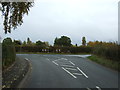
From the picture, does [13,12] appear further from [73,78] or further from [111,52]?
[111,52]

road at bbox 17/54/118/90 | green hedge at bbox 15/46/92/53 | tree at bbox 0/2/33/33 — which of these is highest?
tree at bbox 0/2/33/33

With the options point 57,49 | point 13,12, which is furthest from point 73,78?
point 57,49

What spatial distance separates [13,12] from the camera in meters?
11.7

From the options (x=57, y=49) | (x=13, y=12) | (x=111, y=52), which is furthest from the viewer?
(x=57, y=49)

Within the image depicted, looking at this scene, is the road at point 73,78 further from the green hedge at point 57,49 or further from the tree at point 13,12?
the green hedge at point 57,49

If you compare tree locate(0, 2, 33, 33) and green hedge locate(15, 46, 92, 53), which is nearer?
tree locate(0, 2, 33, 33)

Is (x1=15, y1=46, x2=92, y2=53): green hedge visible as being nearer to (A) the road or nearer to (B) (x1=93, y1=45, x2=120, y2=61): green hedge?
(B) (x1=93, y1=45, x2=120, y2=61): green hedge

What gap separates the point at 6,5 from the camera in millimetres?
11539

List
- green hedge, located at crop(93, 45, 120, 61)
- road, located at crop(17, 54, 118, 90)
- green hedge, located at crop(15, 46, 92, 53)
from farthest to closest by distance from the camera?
green hedge, located at crop(15, 46, 92, 53) → green hedge, located at crop(93, 45, 120, 61) → road, located at crop(17, 54, 118, 90)

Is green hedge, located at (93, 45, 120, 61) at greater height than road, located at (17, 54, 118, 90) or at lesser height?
greater

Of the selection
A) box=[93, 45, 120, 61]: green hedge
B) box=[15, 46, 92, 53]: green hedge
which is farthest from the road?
box=[15, 46, 92, 53]: green hedge

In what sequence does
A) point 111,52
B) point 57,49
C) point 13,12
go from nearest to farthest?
point 13,12 → point 111,52 → point 57,49

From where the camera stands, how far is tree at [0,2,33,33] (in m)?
11.4

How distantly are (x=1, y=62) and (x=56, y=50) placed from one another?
104 ft
